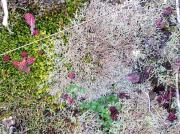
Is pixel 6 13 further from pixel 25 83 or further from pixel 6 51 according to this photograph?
pixel 25 83

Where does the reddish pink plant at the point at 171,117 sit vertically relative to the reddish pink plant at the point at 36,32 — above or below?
below

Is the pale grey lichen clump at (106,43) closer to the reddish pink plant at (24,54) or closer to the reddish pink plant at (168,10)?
the reddish pink plant at (168,10)

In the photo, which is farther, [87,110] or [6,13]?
[87,110]

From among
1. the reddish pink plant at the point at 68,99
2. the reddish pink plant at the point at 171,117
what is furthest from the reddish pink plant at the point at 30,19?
the reddish pink plant at the point at 171,117

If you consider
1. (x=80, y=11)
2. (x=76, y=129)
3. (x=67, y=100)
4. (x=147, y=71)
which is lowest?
(x=76, y=129)

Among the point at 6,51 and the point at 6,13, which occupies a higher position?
the point at 6,13

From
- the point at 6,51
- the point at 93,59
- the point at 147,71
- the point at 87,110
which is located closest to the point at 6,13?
the point at 6,51

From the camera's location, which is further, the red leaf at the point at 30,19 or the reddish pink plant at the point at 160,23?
the reddish pink plant at the point at 160,23

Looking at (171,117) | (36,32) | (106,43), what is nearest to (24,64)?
(36,32)
